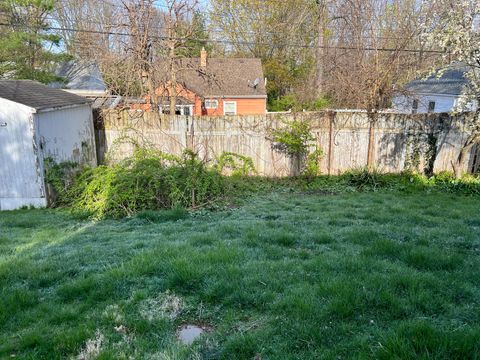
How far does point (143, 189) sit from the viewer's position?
719 centimetres

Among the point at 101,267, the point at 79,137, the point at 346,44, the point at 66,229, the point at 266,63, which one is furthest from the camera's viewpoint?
the point at 266,63

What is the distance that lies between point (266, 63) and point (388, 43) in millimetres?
10804

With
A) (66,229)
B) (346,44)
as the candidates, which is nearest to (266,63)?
(346,44)

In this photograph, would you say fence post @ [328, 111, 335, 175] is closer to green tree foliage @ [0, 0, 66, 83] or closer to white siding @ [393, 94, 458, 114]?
white siding @ [393, 94, 458, 114]

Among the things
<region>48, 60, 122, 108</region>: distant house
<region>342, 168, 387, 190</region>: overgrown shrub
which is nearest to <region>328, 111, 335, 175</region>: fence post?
<region>342, 168, 387, 190</region>: overgrown shrub

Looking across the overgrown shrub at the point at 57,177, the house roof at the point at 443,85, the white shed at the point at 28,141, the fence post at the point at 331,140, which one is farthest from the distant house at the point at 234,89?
the overgrown shrub at the point at 57,177

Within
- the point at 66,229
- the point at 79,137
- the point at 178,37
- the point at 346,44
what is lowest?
the point at 66,229

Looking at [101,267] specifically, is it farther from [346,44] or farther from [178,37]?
[346,44]

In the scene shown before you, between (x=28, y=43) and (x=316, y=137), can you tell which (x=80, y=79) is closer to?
(x=28, y=43)

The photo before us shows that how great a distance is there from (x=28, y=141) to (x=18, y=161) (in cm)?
49

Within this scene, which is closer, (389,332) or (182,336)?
(389,332)

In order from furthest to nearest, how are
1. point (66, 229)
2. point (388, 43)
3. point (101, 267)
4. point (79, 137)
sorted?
1. point (388, 43)
2. point (79, 137)
3. point (66, 229)
4. point (101, 267)

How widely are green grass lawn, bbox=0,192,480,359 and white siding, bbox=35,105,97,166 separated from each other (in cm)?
288

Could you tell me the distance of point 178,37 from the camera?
1066 centimetres
